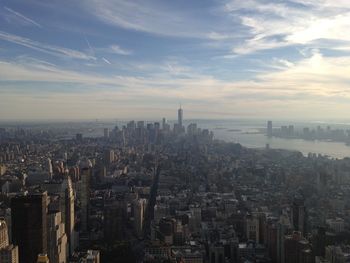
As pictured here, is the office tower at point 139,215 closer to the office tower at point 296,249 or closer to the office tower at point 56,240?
the office tower at point 56,240

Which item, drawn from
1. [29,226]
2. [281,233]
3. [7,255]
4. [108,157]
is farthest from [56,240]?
[108,157]

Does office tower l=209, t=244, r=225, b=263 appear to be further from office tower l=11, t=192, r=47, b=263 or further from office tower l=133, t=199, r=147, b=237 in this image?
office tower l=11, t=192, r=47, b=263

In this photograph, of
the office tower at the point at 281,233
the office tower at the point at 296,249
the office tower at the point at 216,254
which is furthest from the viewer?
the office tower at the point at 216,254

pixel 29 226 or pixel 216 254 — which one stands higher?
pixel 29 226

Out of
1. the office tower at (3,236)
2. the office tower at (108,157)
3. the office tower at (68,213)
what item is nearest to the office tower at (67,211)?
the office tower at (68,213)

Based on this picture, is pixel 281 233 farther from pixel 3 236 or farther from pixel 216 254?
pixel 3 236

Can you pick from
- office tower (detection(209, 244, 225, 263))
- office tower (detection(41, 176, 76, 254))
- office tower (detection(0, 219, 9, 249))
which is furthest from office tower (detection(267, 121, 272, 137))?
office tower (detection(0, 219, 9, 249))
